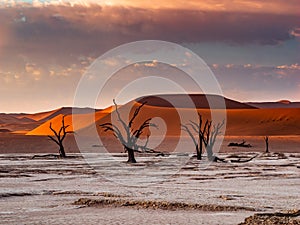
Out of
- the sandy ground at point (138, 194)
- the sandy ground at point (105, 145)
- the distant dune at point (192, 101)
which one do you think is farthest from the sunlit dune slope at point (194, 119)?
the sandy ground at point (138, 194)

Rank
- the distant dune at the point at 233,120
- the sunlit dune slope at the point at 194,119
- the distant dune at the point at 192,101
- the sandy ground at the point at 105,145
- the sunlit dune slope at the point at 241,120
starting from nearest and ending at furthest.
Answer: the sandy ground at the point at 105,145 < the sunlit dune slope at the point at 241,120 < the sunlit dune slope at the point at 194,119 < the distant dune at the point at 233,120 < the distant dune at the point at 192,101

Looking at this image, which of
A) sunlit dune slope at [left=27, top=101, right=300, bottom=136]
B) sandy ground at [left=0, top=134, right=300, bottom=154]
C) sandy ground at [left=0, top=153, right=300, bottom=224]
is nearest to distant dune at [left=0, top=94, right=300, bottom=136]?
sunlit dune slope at [left=27, top=101, right=300, bottom=136]

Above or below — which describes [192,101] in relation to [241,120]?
above

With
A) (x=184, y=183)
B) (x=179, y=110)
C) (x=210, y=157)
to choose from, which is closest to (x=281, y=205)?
(x=184, y=183)

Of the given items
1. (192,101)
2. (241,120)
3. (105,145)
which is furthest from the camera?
(192,101)

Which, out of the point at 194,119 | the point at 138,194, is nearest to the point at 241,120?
the point at 194,119

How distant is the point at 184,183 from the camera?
63.6 ft

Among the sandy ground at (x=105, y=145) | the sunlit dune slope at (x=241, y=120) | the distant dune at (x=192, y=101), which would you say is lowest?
the sandy ground at (x=105, y=145)

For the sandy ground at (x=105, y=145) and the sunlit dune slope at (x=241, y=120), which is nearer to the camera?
the sandy ground at (x=105, y=145)

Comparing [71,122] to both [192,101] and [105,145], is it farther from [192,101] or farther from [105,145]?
[105,145]

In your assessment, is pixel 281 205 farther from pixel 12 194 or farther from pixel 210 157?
pixel 210 157

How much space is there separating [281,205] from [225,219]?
254 cm

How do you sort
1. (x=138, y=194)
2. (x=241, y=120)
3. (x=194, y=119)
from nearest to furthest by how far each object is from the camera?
1. (x=138, y=194)
2. (x=241, y=120)
3. (x=194, y=119)

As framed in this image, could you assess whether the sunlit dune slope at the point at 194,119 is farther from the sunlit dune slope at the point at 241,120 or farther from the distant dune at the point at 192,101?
the distant dune at the point at 192,101
